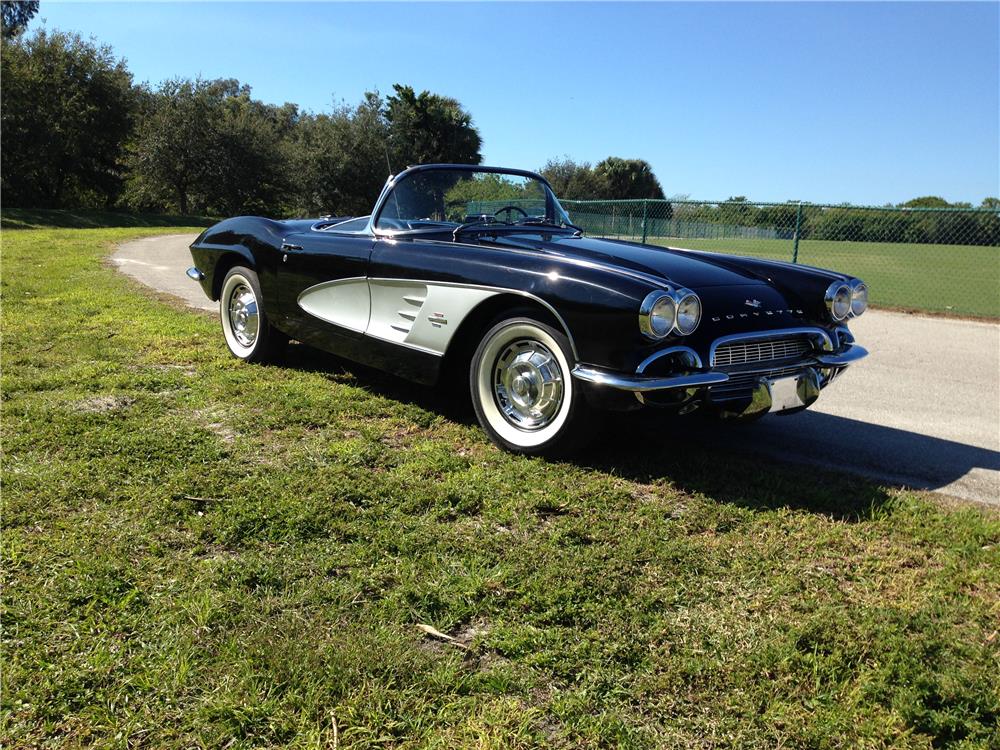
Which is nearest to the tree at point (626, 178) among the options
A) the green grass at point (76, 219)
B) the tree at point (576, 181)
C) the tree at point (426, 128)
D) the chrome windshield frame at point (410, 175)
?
the tree at point (576, 181)

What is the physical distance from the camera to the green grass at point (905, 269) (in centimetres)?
1197

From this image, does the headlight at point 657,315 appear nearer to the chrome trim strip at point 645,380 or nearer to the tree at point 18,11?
the chrome trim strip at point 645,380

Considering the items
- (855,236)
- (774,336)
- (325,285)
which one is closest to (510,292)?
(774,336)

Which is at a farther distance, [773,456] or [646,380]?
[773,456]

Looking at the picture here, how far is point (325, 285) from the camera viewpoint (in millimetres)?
4703

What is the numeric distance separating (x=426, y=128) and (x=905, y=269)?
2294 centimetres

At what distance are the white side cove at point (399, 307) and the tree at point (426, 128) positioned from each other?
78.4 ft

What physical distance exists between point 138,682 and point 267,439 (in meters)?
1.95

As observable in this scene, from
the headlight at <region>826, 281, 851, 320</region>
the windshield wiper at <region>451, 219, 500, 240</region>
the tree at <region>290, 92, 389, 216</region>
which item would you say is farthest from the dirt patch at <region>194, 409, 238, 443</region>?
the tree at <region>290, 92, 389, 216</region>

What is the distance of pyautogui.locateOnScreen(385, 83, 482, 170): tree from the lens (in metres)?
30.9

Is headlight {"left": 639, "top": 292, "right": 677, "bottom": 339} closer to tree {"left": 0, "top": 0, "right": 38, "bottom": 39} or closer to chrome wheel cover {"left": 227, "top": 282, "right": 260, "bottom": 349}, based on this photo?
chrome wheel cover {"left": 227, "top": 282, "right": 260, "bottom": 349}

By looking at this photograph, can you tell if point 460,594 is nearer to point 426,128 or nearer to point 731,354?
point 731,354

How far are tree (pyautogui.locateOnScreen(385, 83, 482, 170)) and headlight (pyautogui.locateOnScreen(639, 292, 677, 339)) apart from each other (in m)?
25.5

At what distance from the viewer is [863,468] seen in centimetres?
378
